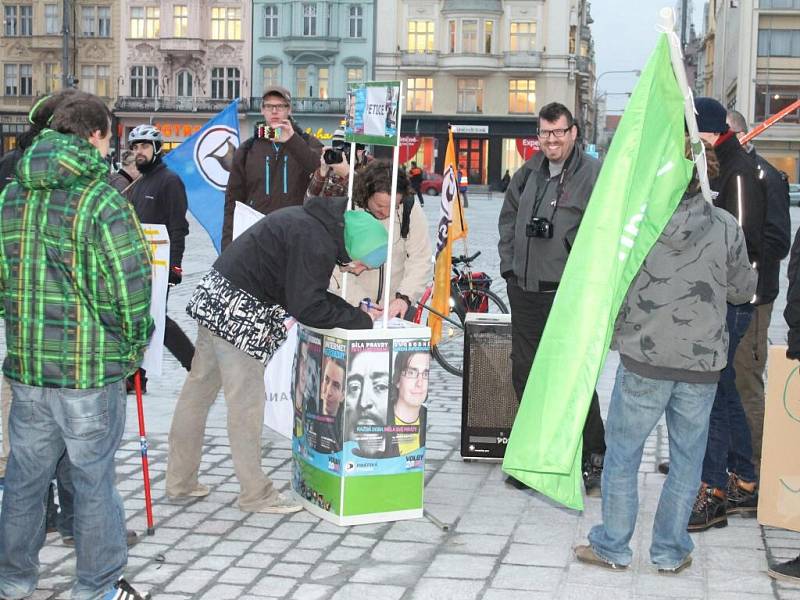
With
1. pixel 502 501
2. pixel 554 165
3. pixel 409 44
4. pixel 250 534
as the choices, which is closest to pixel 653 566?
pixel 502 501

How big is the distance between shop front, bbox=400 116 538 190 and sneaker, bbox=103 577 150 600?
2386 inches

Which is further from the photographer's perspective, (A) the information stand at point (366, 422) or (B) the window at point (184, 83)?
(B) the window at point (184, 83)

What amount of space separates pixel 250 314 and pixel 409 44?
63012 millimetres

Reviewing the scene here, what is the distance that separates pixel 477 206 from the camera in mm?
45312

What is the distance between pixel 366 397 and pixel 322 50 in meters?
62.8

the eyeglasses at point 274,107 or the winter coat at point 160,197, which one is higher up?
the eyeglasses at point 274,107

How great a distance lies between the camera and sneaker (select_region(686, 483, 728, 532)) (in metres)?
5.71

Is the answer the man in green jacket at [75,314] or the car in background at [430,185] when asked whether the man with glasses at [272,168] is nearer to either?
the man in green jacket at [75,314]

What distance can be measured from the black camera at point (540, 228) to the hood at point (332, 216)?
118 centimetres

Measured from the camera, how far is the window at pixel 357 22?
2640 inches

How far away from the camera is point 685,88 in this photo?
16.0 ft

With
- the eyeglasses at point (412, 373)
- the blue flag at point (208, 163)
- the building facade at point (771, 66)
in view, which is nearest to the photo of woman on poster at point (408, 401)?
the eyeglasses at point (412, 373)

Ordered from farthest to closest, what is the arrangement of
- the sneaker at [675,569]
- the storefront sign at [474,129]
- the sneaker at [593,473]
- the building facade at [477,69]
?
the building facade at [477,69]
the storefront sign at [474,129]
the sneaker at [593,473]
the sneaker at [675,569]

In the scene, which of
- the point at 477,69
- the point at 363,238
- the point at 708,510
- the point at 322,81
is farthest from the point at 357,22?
the point at 708,510
